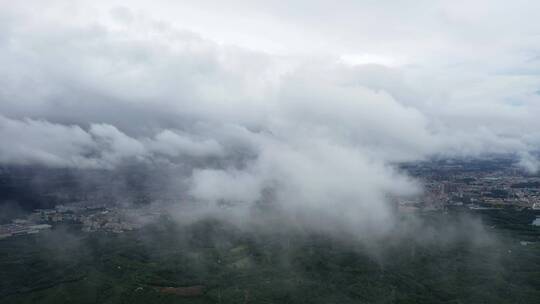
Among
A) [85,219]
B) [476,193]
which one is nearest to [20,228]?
[85,219]

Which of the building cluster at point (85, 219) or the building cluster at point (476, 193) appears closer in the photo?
the building cluster at point (85, 219)

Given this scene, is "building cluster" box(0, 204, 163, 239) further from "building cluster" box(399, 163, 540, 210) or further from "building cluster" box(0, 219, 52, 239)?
"building cluster" box(399, 163, 540, 210)

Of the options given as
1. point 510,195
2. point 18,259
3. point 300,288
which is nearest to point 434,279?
point 300,288

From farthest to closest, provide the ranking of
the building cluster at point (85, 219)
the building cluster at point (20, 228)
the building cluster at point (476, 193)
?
the building cluster at point (476, 193), the building cluster at point (85, 219), the building cluster at point (20, 228)

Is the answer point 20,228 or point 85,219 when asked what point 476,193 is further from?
point 20,228

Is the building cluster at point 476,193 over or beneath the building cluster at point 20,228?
over

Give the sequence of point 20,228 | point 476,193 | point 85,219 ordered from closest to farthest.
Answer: point 20,228 < point 85,219 < point 476,193

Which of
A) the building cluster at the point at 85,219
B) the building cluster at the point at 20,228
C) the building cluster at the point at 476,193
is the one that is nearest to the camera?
the building cluster at the point at 20,228

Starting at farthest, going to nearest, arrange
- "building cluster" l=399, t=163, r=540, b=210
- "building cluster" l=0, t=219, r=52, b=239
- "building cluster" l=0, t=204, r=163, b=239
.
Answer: "building cluster" l=399, t=163, r=540, b=210
"building cluster" l=0, t=204, r=163, b=239
"building cluster" l=0, t=219, r=52, b=239

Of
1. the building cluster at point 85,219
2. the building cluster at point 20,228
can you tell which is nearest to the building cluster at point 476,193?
the building cluster at point 85,219

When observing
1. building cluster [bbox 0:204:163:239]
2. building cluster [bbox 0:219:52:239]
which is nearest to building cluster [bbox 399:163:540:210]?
building cluster [bbox 0:204:163:239]

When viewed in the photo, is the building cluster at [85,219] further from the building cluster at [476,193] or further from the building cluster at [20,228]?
the building cluster at [476,193]
